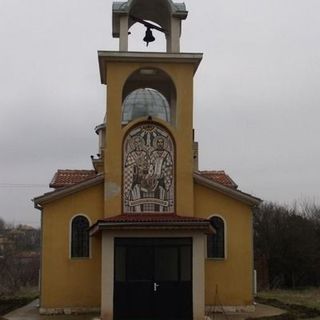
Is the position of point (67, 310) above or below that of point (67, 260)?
below

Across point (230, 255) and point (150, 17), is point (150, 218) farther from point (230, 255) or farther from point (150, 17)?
point (150, 17)

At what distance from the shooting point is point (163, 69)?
21.7 meters

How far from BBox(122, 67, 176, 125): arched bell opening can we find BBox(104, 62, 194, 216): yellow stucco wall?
1.69 m

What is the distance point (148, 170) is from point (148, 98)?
28.3ft

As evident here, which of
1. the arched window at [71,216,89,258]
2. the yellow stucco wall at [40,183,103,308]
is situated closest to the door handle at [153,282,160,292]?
the yellow stucco wall at [40,183,103,308]

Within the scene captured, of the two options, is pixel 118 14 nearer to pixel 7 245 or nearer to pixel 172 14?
pixel 172 14

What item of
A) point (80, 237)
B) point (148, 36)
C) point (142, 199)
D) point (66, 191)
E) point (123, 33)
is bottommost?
point (80, 237)

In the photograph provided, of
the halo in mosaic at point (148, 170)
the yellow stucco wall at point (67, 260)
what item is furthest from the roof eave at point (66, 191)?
the halo in mosaic at point (148, 170)

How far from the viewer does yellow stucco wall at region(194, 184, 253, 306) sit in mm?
21562

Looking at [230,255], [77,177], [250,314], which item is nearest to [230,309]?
[250,314]

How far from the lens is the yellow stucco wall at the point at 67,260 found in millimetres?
21094

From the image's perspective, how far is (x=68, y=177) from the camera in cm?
2572

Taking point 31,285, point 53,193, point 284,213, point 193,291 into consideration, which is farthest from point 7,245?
point 193,291

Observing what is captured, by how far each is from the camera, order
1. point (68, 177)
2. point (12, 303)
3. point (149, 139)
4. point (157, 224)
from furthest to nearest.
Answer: point (68, 177)
point (12, 303)
point (149, 139)
point (157, 224)
